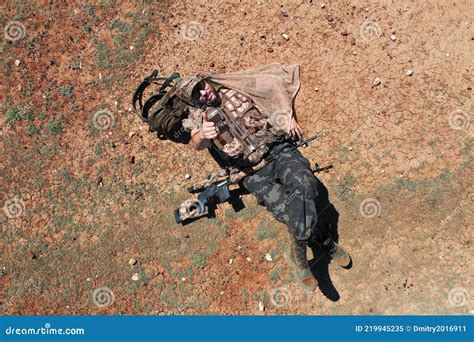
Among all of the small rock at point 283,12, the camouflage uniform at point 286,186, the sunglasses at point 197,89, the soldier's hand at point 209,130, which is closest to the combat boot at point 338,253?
the camouflage uniform at point 286,186

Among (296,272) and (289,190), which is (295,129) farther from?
(296,272)

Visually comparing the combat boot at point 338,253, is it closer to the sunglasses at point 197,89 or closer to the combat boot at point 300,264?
the combat boot at point 300,264

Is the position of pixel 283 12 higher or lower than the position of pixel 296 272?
higher

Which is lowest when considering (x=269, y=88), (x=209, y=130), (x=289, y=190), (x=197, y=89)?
(x=289, y=190)

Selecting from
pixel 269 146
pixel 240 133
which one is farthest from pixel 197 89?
pixel 269 146

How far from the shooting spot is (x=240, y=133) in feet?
30.8

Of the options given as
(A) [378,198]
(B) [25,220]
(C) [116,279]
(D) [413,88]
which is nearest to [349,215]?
(A) [378,198]

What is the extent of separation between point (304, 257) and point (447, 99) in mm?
4202

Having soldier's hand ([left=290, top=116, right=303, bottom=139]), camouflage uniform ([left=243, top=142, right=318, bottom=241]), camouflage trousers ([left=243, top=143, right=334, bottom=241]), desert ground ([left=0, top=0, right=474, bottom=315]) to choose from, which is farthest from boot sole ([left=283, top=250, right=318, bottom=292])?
soldier's hand ([left=290, top=116, right=303, bottom=139])

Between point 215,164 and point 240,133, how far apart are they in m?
1.62

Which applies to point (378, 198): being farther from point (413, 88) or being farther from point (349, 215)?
point (413, 88)

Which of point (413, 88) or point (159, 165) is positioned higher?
point (159, 165)

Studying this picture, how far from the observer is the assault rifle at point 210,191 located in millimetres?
9734

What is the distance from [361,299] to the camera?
33.7 ft
